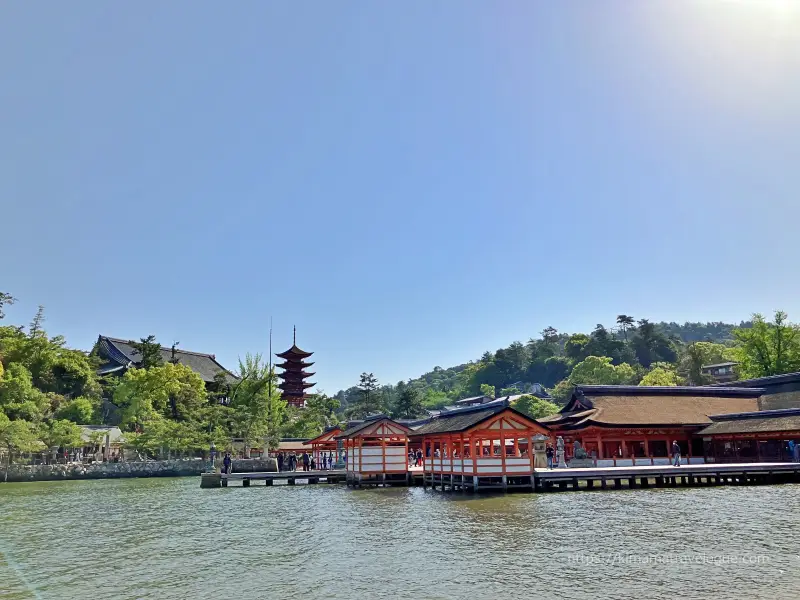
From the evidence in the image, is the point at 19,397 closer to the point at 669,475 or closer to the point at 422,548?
the point at 422,548

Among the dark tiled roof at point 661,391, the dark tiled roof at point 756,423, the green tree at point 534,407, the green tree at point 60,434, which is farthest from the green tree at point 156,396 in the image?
the dark tiled roof at point 756,423

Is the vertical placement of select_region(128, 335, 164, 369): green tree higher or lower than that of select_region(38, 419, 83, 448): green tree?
higher

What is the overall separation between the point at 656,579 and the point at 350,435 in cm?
2340

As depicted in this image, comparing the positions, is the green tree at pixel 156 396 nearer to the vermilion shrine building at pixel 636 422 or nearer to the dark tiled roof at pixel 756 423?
the vermilion shrine building at pixel 636 422

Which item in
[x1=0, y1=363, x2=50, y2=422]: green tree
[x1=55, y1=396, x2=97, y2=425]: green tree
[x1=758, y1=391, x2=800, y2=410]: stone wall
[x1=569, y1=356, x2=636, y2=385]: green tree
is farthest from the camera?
[x1=569, y1=356, x2=636, y2=385]: green tree

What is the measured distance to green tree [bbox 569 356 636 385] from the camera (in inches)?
3233

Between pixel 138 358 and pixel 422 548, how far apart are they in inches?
2325

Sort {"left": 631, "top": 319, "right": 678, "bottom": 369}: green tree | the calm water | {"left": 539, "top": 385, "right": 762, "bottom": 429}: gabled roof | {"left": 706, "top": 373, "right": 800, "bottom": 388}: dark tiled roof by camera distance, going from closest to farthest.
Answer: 1. the calm water
2. {"left": 539, "top": 385, "right": 762, "bottom": 429}: gabled roof
3. {"left": 706, "top": 373, "right": 800, "bottom": 388}: dark tiled roof
4. {"left": 631, "top": 319, "right": 678, "bottom": 369}: green tree

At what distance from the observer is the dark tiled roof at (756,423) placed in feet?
99.5

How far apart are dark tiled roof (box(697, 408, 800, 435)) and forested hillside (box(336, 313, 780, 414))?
91.4 feet

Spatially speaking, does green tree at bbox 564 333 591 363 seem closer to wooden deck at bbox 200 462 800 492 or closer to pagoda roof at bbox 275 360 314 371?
pagoda roof at bbox 275 360 314 371

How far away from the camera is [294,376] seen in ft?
244

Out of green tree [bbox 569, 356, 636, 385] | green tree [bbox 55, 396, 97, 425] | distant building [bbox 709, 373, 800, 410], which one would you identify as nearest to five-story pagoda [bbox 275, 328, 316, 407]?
green tree [bbox 55, 396, 97, 425]

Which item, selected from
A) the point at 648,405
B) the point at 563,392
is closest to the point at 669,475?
the point at 648,405
